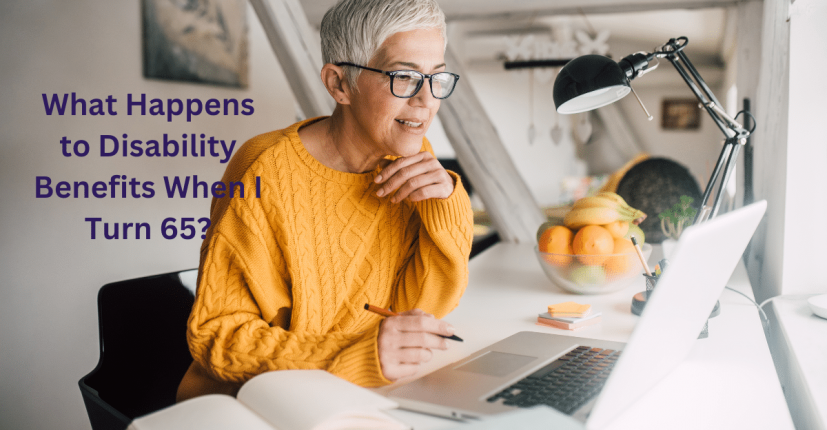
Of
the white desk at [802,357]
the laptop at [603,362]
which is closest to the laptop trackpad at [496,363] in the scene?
the laptop at [603,362]

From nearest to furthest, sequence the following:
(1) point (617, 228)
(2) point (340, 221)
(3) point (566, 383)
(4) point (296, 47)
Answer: (3) point (566, 383), (2) point (340, 221), (1) point (617, 228), (4) point (296, 47)

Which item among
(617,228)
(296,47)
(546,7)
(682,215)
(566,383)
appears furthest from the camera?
(546,7)

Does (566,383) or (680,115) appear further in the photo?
(680,115)

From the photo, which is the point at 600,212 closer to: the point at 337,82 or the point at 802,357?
the point at 802,357

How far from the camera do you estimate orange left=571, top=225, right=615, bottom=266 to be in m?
1.33

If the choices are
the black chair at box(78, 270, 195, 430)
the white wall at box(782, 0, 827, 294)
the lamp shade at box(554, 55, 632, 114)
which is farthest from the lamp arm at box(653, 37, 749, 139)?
the black chair at box(78, 270, 195, 430)

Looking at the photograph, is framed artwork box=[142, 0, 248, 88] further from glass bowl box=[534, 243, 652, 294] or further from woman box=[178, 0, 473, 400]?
glass bowl box=[534, 243, 652, 294]

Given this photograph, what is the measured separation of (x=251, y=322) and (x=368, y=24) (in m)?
0.57

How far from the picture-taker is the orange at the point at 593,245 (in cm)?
133

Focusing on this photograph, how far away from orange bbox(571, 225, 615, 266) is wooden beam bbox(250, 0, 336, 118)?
1.06 meters

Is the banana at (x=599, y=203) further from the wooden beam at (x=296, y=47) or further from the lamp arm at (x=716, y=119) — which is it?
the wooden beam at (x=296, y=47)

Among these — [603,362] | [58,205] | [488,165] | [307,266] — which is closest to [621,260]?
[603,362]

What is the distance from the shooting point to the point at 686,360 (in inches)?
36.7

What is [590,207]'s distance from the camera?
4.61 ft
